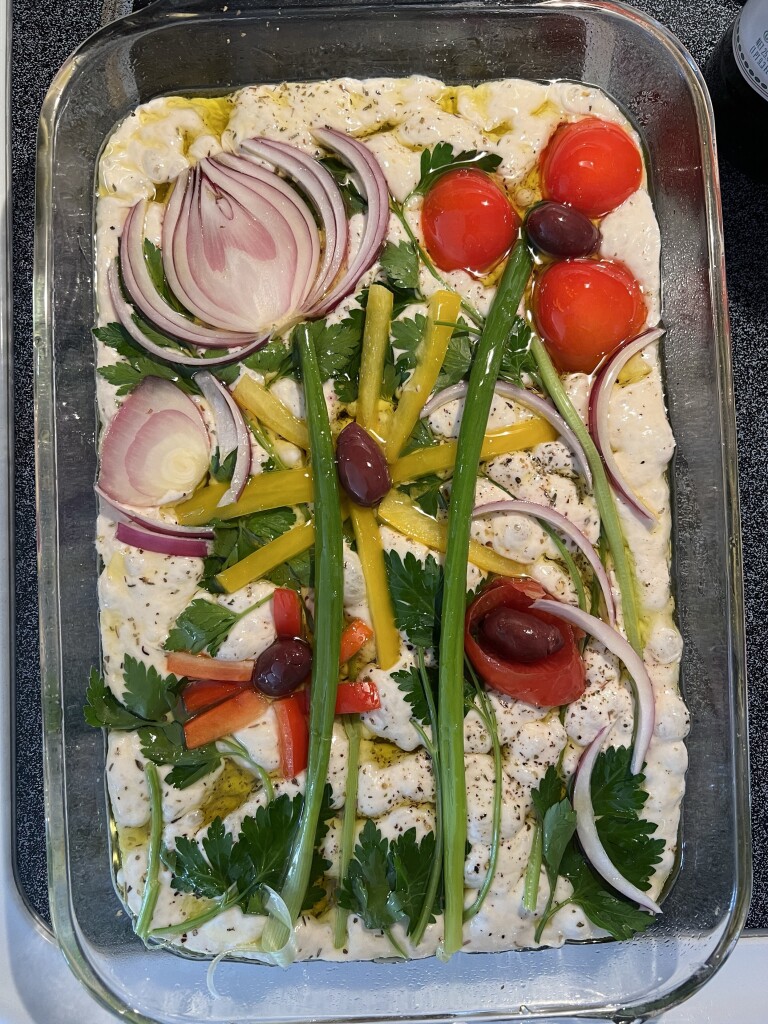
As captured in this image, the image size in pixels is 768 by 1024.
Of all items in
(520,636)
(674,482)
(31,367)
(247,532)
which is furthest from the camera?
(31,367)

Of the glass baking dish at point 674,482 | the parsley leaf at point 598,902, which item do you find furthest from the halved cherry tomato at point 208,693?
the parsley leaf at point 598,902

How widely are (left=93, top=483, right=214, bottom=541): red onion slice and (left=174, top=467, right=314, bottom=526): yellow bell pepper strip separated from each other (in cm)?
2

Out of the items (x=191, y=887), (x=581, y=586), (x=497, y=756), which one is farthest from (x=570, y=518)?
(x=191, y=887)

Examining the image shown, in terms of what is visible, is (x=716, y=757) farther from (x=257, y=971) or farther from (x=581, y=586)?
(x=257, y=971)

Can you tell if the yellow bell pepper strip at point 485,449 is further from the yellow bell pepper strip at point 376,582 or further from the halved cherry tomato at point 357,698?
the halved cherry tomato at point 357,698

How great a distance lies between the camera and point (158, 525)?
4.79 feet

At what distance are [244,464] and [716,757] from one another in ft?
3.32

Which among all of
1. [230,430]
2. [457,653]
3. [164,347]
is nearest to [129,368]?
[164,347]

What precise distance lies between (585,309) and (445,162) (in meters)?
0.37

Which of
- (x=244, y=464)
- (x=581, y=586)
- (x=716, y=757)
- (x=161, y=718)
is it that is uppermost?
(x=244, y=464)

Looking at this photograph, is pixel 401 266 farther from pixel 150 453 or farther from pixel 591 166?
pixel 150 453

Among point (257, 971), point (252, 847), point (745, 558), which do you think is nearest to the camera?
point (252, 847)

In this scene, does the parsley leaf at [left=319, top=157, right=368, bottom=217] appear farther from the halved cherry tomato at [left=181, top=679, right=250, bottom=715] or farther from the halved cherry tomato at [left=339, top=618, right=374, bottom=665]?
the halved cherry tomato at [left=181, top=679, right=250, bottom=715]

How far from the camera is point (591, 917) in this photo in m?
1.49
